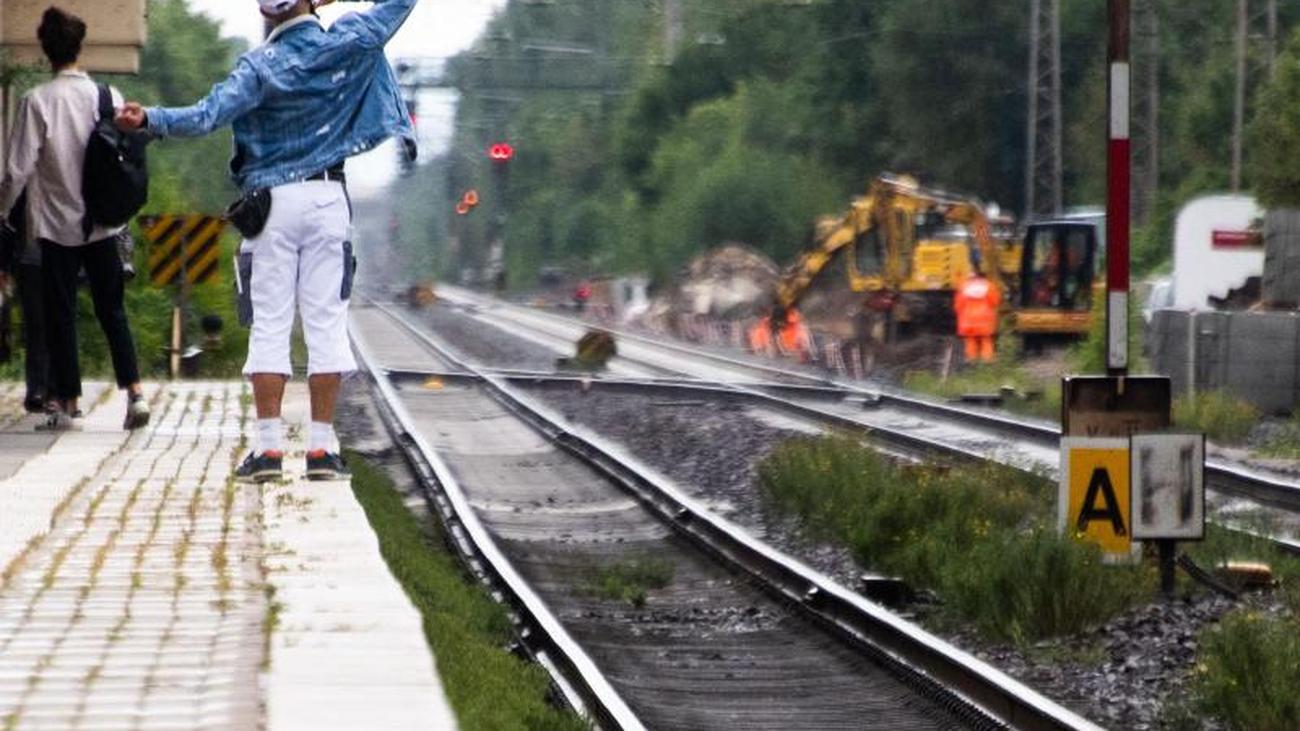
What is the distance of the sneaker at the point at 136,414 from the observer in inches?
590

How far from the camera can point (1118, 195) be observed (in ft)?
45.2

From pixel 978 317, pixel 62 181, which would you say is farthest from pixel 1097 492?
pixel 978 317

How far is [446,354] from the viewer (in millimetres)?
47688

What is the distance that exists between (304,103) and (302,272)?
664mm

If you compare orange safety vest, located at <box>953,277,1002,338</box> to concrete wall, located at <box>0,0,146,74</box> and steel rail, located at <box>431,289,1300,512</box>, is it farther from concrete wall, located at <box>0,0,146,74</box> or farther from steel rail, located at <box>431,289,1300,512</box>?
concrete wall, located at <box>0,0,146,74</box>

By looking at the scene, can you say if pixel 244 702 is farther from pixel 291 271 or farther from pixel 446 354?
pixel 446 354

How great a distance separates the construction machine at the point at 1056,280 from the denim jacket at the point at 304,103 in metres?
34.3

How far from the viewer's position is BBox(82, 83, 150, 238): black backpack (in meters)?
13.8

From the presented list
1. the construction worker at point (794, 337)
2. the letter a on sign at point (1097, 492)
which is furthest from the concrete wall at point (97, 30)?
the construction worker at point (794, 337)

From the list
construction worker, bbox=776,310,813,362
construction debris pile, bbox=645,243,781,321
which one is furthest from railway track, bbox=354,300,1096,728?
construction debris pile, bbox=645,243,781,321

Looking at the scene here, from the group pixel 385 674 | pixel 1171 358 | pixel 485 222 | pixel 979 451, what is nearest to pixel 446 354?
pixel 1171 358

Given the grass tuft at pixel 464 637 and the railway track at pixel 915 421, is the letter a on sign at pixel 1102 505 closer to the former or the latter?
the railway track at pixel 915 421

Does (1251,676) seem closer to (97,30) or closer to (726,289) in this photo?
(97,30)

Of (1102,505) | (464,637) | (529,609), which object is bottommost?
(529,609)
